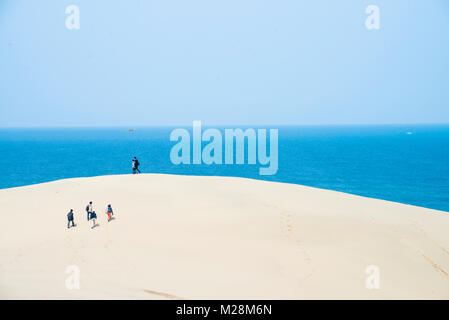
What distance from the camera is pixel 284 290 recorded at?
12211 mm

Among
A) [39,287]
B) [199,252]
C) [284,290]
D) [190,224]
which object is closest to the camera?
[39,287]

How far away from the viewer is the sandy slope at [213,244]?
12.2 m

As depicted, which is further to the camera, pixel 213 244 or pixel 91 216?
pixel 91 216

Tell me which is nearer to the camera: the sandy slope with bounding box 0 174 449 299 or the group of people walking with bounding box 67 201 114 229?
the sandy slope with bounding box 0 174 449 299

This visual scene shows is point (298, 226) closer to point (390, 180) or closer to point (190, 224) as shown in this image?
point (190, 224)

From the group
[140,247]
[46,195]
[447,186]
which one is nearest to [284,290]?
[140,247]

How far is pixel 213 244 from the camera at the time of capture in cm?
1648

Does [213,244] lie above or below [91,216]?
below

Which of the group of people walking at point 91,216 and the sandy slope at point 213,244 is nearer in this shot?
the sandy slope at point 213,244

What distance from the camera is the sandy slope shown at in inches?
482

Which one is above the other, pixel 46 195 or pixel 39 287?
pixel 46 195

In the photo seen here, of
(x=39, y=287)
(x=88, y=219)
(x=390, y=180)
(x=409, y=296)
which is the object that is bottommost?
(x=409, y=296)

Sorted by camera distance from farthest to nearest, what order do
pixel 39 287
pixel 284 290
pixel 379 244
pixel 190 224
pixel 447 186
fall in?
pixel 447 186 < pixel 190 224 < pixel 379 244 < pixel 284 290 < pixel 39 287

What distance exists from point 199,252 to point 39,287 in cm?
725
